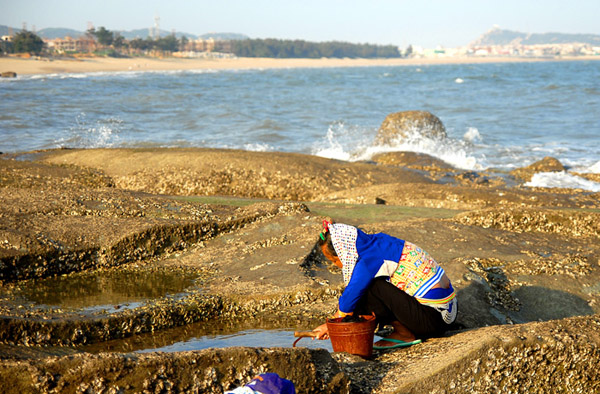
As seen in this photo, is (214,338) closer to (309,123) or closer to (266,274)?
(266,274)

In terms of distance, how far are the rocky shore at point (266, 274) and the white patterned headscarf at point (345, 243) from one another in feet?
1.70

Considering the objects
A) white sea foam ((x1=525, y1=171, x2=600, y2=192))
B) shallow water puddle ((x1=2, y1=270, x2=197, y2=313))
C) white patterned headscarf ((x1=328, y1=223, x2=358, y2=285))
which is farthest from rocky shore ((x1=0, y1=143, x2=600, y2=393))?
white sea foam ((x1=525, y1=171, x2=600, y2=192))

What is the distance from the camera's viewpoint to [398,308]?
3.62 meters

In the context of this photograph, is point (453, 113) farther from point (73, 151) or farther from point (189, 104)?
point (73, 151)

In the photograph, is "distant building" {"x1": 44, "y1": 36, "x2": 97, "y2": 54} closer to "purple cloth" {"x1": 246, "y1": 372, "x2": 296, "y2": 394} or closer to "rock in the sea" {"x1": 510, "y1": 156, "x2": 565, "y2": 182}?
"rock in the sea" {"x1": 510, "y1": 156, "x2": 565, "y2": 182}

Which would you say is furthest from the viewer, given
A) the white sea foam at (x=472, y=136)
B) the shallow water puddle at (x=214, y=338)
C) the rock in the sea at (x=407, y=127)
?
the white sea foam at (x=472, y=136)

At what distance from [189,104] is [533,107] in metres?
14.6

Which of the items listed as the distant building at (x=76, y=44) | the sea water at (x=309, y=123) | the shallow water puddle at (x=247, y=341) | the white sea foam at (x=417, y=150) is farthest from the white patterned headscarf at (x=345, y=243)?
the distant building at (x=76, y=44)

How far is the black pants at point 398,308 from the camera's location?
11.9ft

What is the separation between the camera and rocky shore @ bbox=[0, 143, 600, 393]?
2889 millimetres

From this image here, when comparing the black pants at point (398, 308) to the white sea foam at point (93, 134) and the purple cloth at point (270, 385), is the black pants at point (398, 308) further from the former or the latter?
the white sea foam at point (93, 134)

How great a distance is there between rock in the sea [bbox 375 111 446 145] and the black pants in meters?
11.6

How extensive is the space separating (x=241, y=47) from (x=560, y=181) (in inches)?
4964

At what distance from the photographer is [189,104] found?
1083 inches
